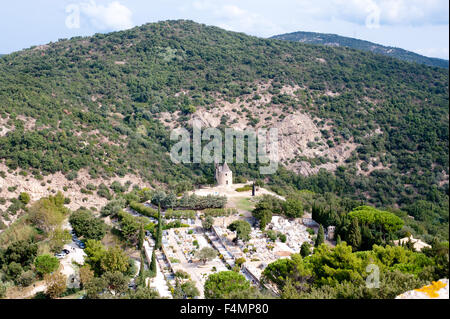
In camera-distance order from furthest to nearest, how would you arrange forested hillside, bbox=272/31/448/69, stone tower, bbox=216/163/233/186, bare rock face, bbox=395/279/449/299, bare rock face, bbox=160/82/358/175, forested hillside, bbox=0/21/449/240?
1. forested hillside, bbox=272/31/448/69
2. bare rock face, bbox=160/82/358/175
3. forested hillside, bbox=0/21/449/240
4. stone tower, bbox=216/163/233/186
5. bare rock face, bbox=395/279/449/299

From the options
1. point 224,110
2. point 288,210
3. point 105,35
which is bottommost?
point 288,210

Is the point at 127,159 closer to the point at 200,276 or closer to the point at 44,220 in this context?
the point at 44,220

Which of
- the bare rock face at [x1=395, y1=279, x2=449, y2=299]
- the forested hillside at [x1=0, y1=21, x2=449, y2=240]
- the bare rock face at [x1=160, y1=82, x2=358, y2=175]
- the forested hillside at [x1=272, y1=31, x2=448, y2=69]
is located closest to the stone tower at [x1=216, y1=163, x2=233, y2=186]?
the forested hillside at [x1=0, y1=21, x2=449, y2=240]

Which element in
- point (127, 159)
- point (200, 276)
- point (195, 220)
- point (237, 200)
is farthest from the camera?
point (127, 159)

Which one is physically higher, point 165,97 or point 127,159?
point 165,97

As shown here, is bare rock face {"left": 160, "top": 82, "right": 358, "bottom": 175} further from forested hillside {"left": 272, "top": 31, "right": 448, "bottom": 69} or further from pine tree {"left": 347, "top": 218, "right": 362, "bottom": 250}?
forested hillside {"left": 272, "top": 31, "right": 448, "bottom": 69}

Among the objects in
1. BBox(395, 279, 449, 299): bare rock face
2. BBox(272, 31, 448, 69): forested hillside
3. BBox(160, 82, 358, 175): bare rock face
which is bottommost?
BBox(395, 279, 449, 299): bare rock face
